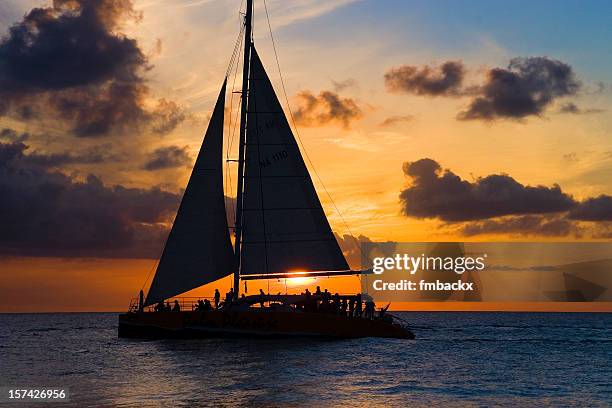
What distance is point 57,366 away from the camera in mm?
45375

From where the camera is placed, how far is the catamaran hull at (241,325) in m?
47.7

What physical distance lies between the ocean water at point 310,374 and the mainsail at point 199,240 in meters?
4.29

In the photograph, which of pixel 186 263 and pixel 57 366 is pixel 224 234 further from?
pixel 57 366

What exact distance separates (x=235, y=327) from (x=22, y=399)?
18.2m

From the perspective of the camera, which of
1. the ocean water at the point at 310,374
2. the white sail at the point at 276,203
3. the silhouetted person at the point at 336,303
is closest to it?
the ocean water at the point at 310,374

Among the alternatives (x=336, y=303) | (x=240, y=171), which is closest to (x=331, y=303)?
(x=336, y=303)

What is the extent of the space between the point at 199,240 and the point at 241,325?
5.59 m

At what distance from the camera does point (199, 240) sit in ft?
158

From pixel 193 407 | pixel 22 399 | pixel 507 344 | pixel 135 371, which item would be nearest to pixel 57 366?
pixel 135 371

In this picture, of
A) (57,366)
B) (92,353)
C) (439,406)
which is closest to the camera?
(439,406)

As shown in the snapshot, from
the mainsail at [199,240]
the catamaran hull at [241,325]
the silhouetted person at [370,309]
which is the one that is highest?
the mainsail at [199,240]

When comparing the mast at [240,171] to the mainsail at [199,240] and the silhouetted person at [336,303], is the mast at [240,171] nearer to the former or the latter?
the mainsail at [199,240]

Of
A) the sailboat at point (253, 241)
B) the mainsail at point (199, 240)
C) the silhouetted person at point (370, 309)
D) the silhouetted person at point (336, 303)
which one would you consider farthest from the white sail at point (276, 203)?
the silhouetted person at point (370, 309)

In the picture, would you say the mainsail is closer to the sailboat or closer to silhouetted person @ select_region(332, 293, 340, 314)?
the sailboat
